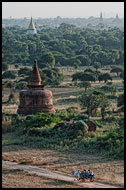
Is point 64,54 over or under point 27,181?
over

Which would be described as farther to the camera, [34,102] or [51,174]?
[34,102]

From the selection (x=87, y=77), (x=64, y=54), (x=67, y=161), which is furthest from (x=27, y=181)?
(x=64, y=54)

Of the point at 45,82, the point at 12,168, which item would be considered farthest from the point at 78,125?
the point at 45,82

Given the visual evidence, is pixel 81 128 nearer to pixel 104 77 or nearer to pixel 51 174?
pixel 51 174

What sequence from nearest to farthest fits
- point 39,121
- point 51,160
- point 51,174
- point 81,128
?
point 51,174 < point 51,160 < point 81,128 < point 39,121

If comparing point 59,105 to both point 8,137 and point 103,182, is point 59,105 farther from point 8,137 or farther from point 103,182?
Result: point 103,182

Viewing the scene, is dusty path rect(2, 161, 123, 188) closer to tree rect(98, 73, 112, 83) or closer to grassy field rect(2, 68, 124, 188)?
grassy field rect(2, 68, 124, 188)

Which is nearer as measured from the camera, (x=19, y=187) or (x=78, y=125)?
(x=19, y=187)

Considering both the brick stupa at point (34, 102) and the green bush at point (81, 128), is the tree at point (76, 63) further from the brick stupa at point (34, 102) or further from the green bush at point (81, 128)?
the green bush at point (81, 128)

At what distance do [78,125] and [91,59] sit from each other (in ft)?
150

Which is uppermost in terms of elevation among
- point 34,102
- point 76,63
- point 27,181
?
point 76,63

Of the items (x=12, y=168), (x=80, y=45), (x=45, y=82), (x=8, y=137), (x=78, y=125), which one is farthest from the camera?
(x=80, y=45)

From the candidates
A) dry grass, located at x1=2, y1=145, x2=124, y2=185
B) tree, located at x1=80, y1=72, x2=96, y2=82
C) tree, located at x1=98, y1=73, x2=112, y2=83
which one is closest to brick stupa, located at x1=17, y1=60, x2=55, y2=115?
dry grass, located at x1=2, y1=145, x2=124, y2=185

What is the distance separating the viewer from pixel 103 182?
16.1 meters
